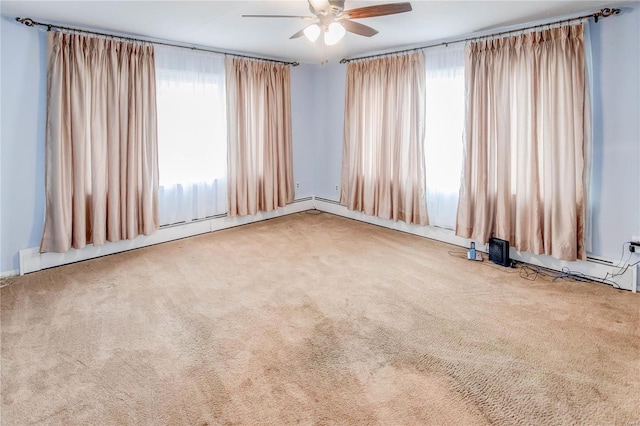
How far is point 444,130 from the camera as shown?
15.1 ft

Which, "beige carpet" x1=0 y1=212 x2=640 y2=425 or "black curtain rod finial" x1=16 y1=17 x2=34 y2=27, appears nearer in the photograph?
"beige carpet" x1=0 y1=212 x2=640 y2=425

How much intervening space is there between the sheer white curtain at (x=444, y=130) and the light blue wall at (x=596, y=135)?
1346 millimetres

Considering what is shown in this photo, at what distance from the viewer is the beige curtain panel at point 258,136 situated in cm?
522

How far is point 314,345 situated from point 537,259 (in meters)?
2.65

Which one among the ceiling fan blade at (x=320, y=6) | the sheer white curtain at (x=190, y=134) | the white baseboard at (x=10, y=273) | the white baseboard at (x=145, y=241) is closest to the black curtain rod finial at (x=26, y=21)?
the sheer white curtain at (x=190, y=134)

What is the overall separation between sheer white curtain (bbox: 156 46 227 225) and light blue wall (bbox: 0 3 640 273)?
1226 millimetres

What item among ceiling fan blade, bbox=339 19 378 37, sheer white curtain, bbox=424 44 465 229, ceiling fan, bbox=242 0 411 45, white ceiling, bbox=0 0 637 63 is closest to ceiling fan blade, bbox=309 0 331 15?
ceiling fan, bbox=242 0 411 45

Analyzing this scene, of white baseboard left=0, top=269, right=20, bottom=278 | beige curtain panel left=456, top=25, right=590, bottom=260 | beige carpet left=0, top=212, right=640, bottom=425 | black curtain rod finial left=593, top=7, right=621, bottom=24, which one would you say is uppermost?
black curtain rod finial left=593, top=7, right=621, bottom=24

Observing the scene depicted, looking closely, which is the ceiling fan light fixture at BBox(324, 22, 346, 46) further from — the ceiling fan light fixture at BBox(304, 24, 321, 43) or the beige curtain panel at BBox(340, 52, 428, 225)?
the beige curtain panel at BBox(340, 52, 428, 225)

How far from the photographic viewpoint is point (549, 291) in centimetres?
332

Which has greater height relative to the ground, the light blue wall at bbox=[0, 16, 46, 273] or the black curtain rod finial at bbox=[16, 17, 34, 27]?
the black curtain rod finial at bbox=[16, 17, 34, 27]

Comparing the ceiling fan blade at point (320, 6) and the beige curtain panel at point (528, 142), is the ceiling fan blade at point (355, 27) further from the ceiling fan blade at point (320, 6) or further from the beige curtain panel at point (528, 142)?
the beige curtain panel at point (528, 142)

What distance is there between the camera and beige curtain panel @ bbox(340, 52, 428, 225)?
15.7 ft

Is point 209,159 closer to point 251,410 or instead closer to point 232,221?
point 232,221
